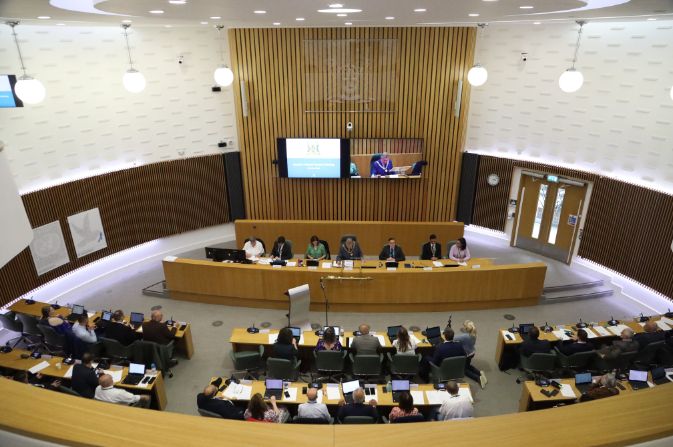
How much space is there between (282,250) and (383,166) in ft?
12.1

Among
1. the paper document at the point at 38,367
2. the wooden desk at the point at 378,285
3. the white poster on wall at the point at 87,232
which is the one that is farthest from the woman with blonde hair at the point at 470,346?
the white poster on wall at the point at 87,232

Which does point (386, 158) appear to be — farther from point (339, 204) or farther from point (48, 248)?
point (48, 248)

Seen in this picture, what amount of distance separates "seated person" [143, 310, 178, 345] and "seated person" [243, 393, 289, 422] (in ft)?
8.16

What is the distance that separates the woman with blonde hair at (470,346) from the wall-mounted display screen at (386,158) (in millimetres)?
5374

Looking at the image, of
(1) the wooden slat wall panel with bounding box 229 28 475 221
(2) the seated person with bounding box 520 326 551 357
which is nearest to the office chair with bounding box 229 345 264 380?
(2) the seated person with bounding box 520 326 551 357

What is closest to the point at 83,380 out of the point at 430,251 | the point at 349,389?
the point at 349,389

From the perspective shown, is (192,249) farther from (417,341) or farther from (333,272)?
(417,341)

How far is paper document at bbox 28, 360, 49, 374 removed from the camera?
20.9 feet

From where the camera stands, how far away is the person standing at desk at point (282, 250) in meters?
9.42

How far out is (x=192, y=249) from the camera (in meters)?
11.9

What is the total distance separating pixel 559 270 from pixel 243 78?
29.6 feet

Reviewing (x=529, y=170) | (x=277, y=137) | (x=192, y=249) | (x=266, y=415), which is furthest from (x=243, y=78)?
(x=266, y=415)

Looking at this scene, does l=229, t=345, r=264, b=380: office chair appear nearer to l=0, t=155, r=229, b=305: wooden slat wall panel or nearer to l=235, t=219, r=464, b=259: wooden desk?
l=235, t=219, r=464, b=259: wooden desk

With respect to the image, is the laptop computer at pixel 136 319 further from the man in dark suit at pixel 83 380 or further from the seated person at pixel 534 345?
the seated person at pixel 534 345
